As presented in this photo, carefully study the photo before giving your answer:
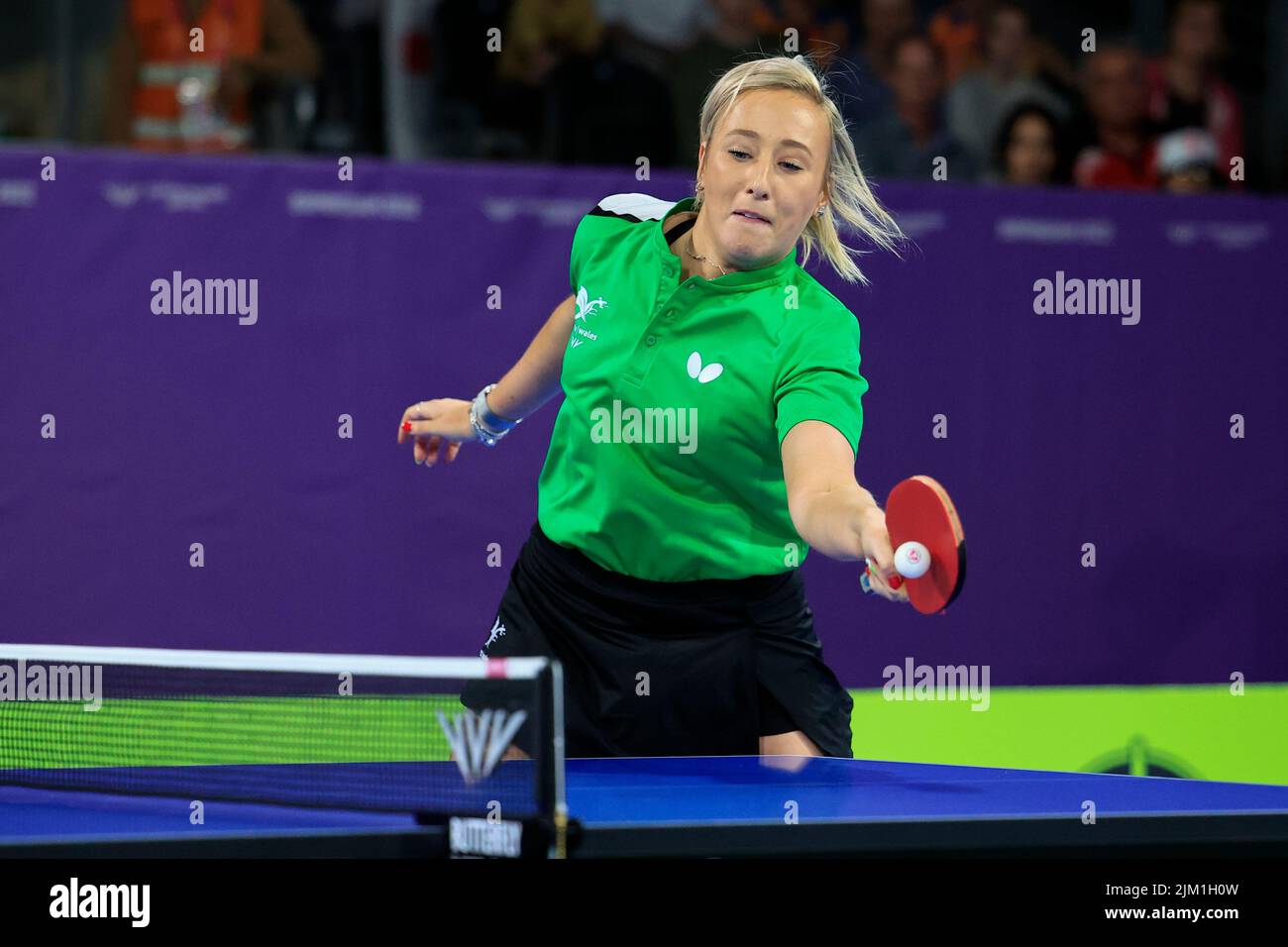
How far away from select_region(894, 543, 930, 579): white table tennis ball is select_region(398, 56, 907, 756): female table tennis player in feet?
2.19

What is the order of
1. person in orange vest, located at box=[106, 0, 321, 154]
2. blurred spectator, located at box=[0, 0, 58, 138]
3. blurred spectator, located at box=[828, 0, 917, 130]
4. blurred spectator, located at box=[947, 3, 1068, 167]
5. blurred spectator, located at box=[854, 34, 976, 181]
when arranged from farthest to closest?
blurred spectator, located at box=[947, 3, 1068, 167] < blurred spectator, located at box=[828, 0, 917, 130] < blurred spectator, located at box=[854, 34, 976, 181] < person in orange vest, located at box=[106, 0, 321, 154] < blurred spectator, located at box=[0, 0, 58, 138]

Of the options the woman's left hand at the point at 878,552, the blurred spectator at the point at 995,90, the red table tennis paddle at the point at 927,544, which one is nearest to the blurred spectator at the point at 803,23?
the blurred spectator at the point at 995,90

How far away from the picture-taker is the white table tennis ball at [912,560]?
285 cm

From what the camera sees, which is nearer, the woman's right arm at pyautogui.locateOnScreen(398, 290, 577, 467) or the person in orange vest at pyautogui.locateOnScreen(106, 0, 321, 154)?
the woman's right arm at pyautogui.locateOnScreen(398, 290, 577, 467)

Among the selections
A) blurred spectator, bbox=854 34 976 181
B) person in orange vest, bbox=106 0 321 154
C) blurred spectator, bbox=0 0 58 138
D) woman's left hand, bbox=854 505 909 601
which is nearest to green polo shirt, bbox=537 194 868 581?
woman's left hand, bbox=854 505 909 601

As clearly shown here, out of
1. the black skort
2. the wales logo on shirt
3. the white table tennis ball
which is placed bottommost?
the black skort

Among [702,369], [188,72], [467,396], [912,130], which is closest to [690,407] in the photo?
[702,369]

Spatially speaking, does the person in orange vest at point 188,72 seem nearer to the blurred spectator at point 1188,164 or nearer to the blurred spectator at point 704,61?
the blurred spectator at point 704,61

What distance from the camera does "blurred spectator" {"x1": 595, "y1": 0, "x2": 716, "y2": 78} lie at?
796cm

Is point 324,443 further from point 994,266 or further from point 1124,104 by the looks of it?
point 1124,104

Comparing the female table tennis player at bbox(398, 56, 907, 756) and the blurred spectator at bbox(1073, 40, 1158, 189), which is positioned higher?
the blurred spectator at bbox(1073, 40, 1158, 189)

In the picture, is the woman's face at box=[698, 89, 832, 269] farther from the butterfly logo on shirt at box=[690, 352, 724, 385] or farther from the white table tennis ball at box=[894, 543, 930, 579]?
the white table tennis ball at box=[894, 543, 930, 579]

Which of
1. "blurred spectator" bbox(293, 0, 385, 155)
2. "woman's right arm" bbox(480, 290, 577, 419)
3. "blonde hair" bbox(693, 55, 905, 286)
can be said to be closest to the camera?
"blonde hair" bbox(693, 55, 905, 286)

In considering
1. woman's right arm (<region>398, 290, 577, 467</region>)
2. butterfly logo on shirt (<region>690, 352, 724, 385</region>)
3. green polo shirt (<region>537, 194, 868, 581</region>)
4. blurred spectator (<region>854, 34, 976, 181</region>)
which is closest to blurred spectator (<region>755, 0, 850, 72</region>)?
blurred spectator (<region>854, 34, 976, 181</region>)
